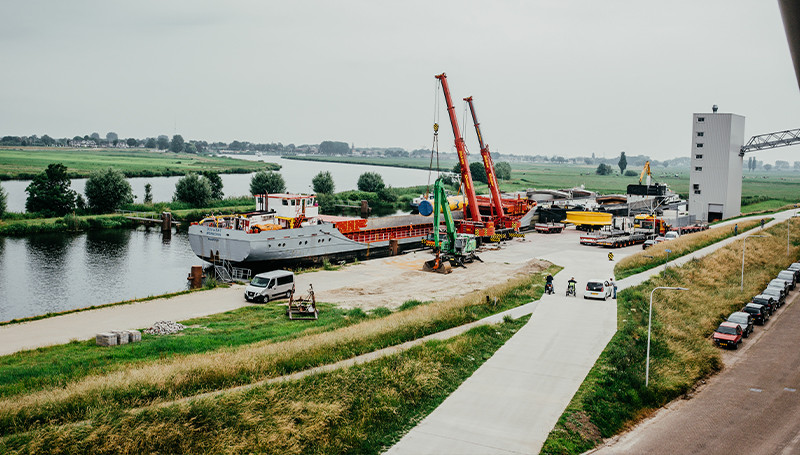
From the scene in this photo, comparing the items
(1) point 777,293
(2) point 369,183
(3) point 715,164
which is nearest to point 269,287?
(1) point 777,293

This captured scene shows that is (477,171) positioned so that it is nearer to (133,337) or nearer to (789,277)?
(789,277)

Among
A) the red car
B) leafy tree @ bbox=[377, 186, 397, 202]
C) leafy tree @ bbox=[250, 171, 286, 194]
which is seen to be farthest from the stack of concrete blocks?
leafy tree @ bbox=[377, 186, 397, 202]

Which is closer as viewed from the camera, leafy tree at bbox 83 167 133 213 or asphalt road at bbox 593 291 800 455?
asphalt road at bbox 593 291 800 455

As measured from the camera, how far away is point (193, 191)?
81.9 metres

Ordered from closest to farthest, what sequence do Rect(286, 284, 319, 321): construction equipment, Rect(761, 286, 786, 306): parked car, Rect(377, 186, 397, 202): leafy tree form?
1. Rect(286, 284, 319, 321): construction equipment
2. Rect(761, 286, 786, 306): parked car
3. Rect(377, 186, 397, 202): leafy tree

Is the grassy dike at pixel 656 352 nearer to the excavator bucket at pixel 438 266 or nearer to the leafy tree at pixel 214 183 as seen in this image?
the excavator bucket at pixel 438 266

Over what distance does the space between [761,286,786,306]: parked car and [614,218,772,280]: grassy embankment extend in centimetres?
564

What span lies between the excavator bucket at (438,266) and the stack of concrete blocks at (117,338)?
22960 mm

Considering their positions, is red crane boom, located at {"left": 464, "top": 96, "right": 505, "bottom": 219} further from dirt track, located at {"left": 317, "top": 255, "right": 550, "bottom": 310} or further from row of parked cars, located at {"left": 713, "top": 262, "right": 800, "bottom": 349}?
row of parked cars, located at {"left": 713, "top": 262, "right": 800, "bottom": 349}

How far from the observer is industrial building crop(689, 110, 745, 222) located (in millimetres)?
63750

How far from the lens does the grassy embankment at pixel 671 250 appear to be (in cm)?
3887

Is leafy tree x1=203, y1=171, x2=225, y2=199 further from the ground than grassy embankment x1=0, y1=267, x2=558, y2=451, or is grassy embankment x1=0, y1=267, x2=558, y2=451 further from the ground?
leafy tree x1=203, y1=171, x2=225, y2=199

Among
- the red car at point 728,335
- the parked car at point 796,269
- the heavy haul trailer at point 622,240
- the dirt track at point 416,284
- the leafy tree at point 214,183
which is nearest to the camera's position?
the red car at point 728,335

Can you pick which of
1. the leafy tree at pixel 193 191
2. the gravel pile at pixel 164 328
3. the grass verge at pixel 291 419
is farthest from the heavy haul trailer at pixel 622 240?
the leafy tree at pixel 193 191
